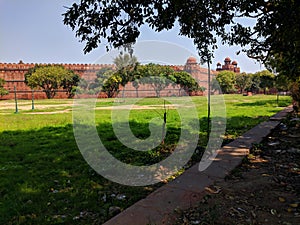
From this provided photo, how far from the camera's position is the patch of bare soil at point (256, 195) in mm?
2096

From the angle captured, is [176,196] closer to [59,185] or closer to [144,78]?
[59,185]

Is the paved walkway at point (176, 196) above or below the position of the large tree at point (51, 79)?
below

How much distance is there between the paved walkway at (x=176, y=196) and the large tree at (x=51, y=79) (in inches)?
1148

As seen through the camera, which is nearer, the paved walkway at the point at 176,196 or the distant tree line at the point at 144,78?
the paved walkway at the point at 176,196

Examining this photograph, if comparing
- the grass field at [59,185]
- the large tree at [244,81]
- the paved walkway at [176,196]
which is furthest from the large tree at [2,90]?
the large tree at [244,81]

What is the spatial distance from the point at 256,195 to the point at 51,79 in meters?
30.7

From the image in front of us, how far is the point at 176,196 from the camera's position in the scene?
2.40 metres

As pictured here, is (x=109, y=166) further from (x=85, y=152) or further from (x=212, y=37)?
(x=212, y=37)

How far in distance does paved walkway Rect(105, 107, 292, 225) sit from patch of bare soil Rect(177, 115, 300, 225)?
0.09 meters

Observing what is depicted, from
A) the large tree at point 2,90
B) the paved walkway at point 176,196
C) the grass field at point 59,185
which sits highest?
the large tree at point 2,90

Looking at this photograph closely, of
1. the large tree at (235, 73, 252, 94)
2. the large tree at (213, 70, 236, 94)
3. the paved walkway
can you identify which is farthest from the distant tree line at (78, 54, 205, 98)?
the large tree at (235, 73, 252, 94)

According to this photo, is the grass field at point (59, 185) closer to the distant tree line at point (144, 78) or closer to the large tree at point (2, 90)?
the distant tree line at point (144, 78)

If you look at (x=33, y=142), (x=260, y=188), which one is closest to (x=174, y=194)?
(x=260, y=188)

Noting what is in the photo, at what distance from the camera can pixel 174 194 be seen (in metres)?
2.44
